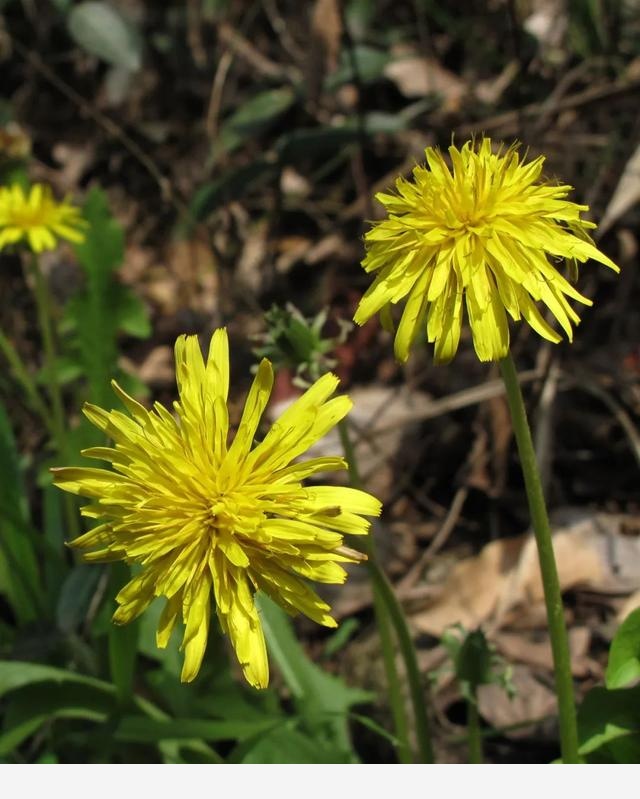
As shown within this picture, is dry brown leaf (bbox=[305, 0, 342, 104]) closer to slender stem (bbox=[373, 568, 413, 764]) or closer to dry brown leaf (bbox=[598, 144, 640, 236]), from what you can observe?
dry brown leaf (bbox=[598, 144, 640, 236])

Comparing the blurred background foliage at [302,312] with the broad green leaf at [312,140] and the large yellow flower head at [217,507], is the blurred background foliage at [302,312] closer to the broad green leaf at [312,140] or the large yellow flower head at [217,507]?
the broad green leaf at [312,140]

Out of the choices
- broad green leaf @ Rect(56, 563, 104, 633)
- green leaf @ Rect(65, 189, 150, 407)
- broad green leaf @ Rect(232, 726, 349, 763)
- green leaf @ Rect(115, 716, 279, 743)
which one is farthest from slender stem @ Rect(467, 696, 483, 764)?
green leaf @ Rect(65, 189, 150, 407)

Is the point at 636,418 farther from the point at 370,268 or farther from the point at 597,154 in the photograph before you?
the point at 370,268

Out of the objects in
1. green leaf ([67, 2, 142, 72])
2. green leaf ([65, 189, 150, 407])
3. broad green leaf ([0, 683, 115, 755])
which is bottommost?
broad green leaf ([0, 683, 115, 755])

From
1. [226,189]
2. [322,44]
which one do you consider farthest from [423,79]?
[226,189]

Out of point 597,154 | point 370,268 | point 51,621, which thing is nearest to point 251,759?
point 51,621
